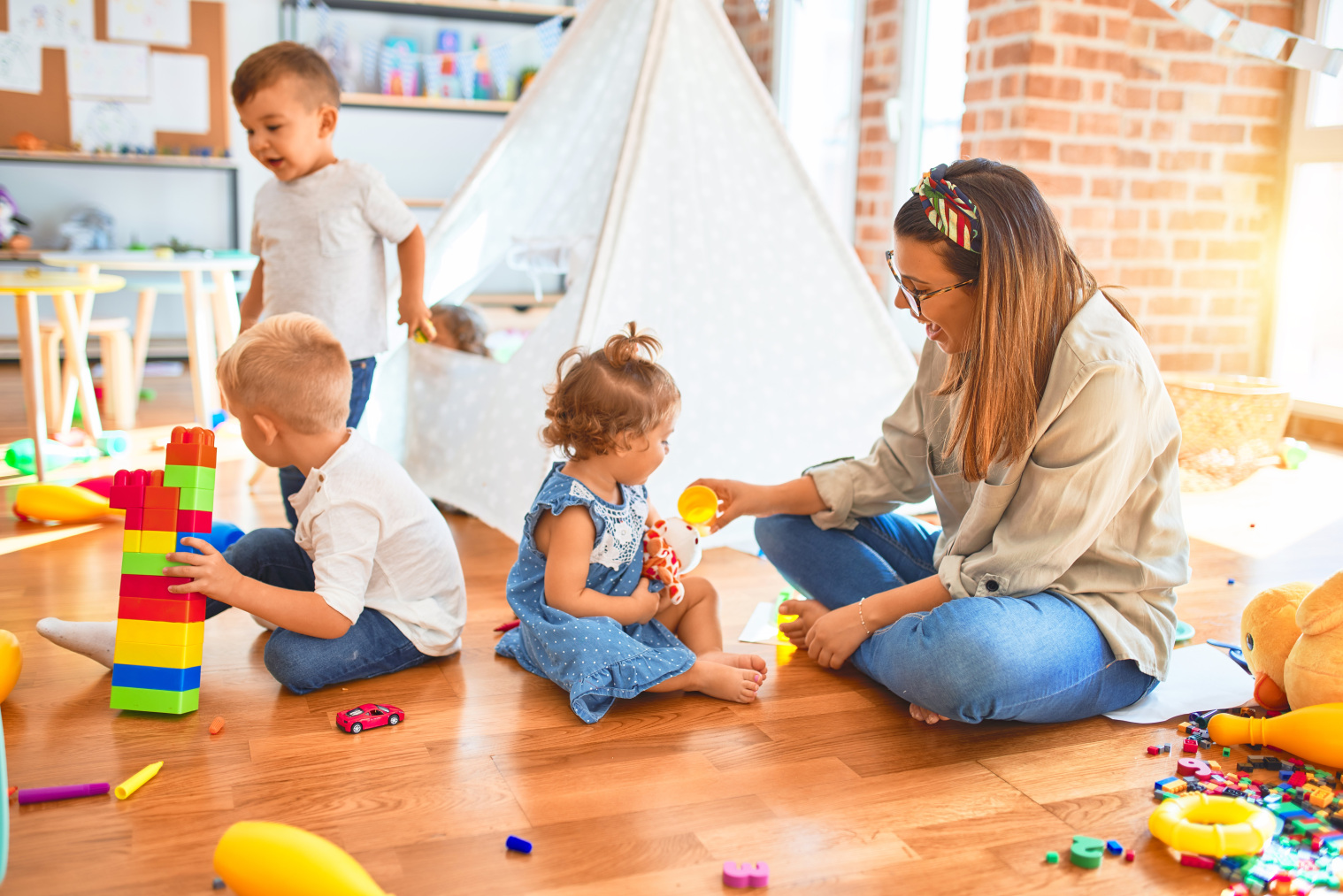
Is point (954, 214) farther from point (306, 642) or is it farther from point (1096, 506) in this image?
point (306, 642)

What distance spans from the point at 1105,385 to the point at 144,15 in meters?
4.37

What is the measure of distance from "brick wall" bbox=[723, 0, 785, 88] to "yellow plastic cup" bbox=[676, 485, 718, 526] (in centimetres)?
328

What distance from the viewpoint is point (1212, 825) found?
1083 millimetres

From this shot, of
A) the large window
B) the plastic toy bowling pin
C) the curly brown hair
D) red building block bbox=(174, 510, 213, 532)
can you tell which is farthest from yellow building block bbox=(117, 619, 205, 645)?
the large window

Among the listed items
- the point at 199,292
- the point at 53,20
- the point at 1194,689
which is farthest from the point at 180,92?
the point at 1194,689

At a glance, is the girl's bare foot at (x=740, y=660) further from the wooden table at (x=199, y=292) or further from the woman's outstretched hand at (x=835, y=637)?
the wooden table at (x=199, y=292)

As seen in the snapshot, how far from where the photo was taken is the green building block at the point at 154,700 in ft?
4.35

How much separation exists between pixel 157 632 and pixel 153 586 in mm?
58

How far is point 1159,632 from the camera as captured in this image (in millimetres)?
1334

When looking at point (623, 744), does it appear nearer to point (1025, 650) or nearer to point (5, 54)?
point (1025, 650)

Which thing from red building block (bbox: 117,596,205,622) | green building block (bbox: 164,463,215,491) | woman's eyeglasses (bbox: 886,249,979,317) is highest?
woman's eyeglasses (bbox: 886,249,979,317)

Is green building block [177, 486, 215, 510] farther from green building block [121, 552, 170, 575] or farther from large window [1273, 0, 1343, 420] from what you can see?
large window [1273, 0, 1343, 420]

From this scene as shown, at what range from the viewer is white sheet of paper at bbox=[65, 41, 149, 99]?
14.0 feet

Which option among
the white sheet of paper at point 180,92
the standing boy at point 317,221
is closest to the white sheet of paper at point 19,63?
the white sheet of paper at point 180,92
